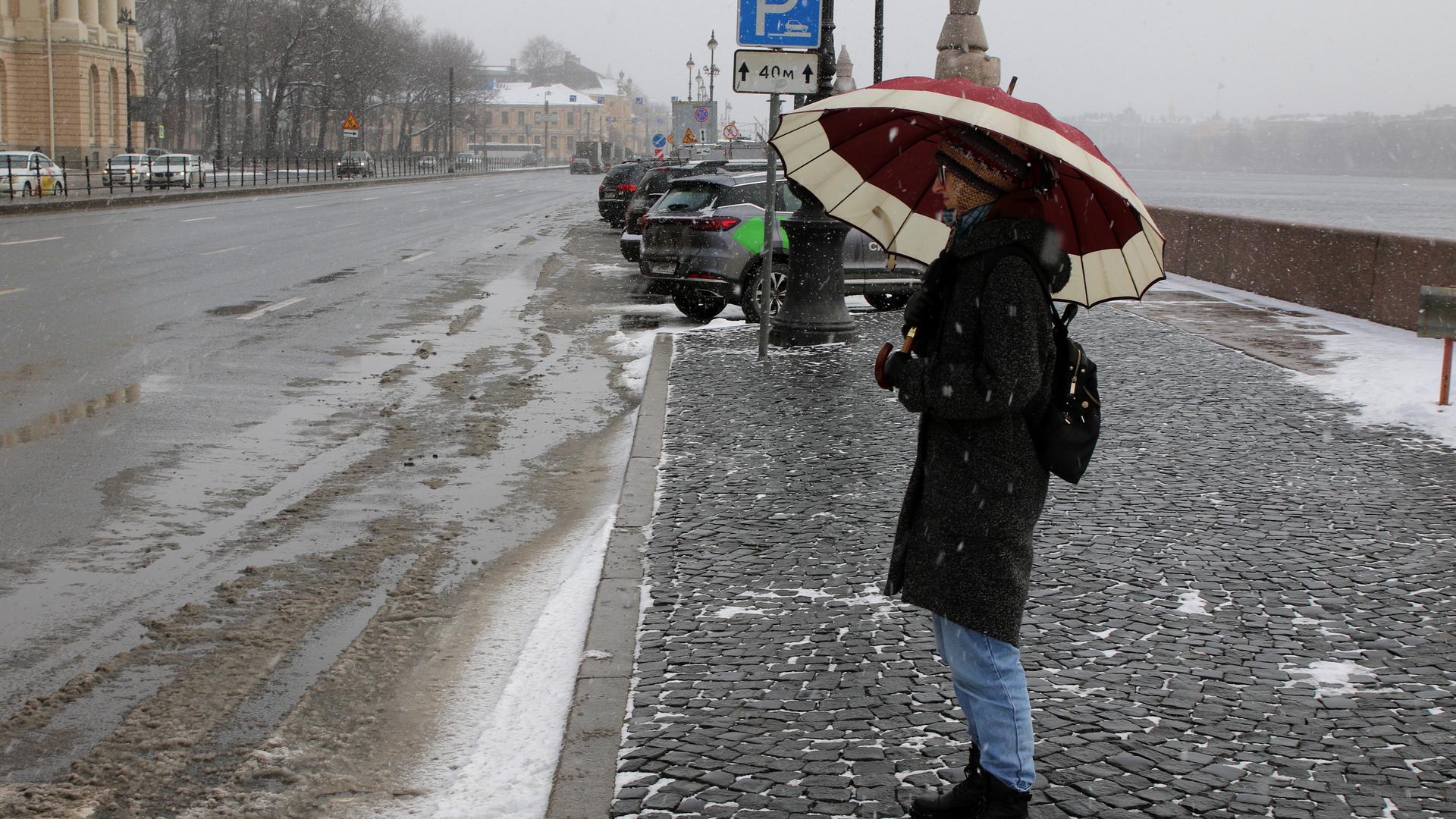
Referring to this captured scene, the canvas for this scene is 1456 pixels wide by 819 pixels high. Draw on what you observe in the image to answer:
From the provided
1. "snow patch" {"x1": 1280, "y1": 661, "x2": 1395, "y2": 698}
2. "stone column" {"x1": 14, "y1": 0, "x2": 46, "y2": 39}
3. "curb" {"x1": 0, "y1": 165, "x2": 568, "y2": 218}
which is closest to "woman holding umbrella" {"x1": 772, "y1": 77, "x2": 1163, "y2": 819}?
"snow patch" {"x1": 1280, "y1": 661, "x2": 1395, "y2": 698}

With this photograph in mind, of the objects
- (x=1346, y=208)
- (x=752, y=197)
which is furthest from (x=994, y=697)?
(x=1346, y=208)

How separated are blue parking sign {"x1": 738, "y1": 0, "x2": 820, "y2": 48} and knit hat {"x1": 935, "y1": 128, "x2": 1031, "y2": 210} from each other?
830 cm

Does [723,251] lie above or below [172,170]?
below

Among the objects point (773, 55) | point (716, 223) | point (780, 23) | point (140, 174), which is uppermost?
point (780, 23)

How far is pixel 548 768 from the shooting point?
375 centimetres

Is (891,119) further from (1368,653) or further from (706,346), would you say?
(706,346)

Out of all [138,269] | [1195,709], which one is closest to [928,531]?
[1195,709]

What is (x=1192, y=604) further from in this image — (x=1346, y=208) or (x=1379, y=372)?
(x=1346, y=208)

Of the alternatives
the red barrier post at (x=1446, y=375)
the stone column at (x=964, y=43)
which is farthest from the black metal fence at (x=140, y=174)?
the red barrier post at (x=1446, y=375)

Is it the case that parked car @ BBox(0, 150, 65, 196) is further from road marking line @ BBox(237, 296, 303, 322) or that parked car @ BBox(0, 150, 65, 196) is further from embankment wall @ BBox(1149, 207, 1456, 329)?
embankment wall @ BBox(1149, 207, 1456, 329)

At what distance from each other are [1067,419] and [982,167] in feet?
2.03

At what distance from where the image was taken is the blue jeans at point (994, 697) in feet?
10.8

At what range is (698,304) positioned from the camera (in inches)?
595

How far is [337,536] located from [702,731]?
2.82 meters
